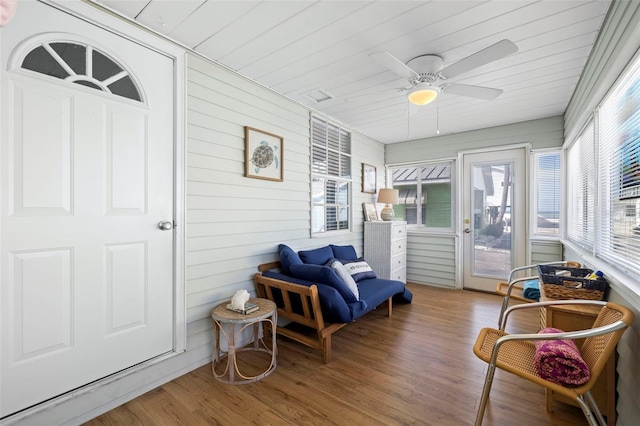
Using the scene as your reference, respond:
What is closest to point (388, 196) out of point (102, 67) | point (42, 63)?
point (102, 67)

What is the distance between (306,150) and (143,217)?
1.97m

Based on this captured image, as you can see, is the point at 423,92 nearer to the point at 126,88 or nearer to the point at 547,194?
the point at 126,88

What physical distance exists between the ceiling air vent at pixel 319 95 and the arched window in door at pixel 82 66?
1668 mm

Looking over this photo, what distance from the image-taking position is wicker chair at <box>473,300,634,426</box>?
129 centimetres

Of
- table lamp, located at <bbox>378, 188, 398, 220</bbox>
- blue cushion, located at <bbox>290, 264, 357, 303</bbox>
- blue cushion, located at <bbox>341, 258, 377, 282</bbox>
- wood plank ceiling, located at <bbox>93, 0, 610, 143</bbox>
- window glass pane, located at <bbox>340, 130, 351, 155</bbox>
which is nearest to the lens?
wood plank ceiling, located at <bbox>93, 0, 610, 143</bbox>

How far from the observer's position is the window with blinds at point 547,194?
12.4ft

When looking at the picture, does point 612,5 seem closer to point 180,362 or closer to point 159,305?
point 159,305

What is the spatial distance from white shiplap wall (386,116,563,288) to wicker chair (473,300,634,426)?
2813 millimetres

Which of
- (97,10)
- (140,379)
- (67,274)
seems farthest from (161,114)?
(140,379)

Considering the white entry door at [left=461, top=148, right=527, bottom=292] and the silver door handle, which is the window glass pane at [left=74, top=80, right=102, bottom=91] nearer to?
the silver door handle

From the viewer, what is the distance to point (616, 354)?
165 centimetres

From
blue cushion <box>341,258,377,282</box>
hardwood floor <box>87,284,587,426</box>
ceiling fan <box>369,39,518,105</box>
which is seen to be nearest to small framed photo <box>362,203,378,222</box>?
blue cushion <box>341,258,377,282</box>

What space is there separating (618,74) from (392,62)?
1346 millimetres

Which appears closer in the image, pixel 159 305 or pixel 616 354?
pixel 616 354
